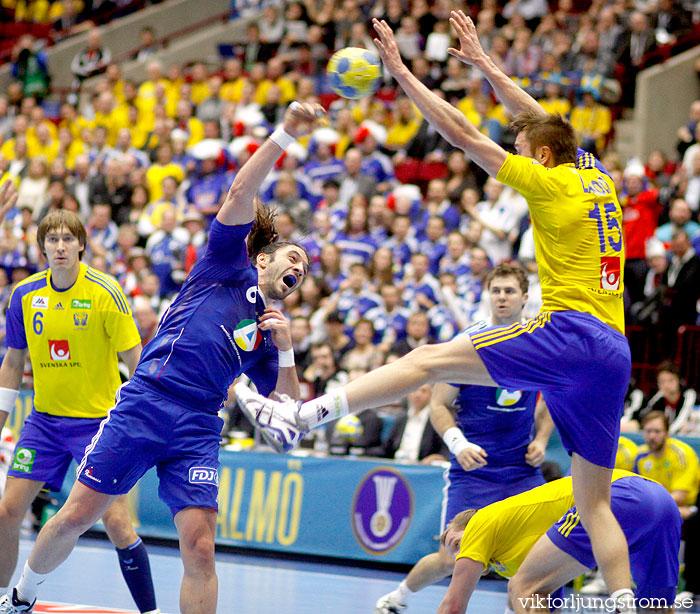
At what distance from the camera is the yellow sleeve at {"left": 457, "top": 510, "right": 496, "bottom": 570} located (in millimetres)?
6336

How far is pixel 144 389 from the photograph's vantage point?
5.93 m

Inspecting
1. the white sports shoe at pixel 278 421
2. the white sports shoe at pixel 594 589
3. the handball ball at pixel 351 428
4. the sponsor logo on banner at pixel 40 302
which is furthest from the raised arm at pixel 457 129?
the handball ball at pixel 351 428

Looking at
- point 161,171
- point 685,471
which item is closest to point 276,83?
point 161,171

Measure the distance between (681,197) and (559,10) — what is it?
19.1 feet

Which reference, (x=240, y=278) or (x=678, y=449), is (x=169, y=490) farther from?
(x=678, y=449)

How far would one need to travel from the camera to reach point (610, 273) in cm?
585

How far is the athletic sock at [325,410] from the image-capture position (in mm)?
5594

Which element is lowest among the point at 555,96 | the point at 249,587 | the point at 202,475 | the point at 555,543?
the point at 249,587

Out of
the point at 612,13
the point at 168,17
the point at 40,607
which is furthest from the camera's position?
the point at 168,17

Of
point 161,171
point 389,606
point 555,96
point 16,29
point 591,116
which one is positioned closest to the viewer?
point 389,606

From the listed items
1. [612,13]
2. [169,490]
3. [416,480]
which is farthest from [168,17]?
[169,490]

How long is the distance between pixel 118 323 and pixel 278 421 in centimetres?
192

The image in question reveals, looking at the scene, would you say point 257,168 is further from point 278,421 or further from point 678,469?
point 678,469

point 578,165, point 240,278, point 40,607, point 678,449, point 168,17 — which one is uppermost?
point 168,17
